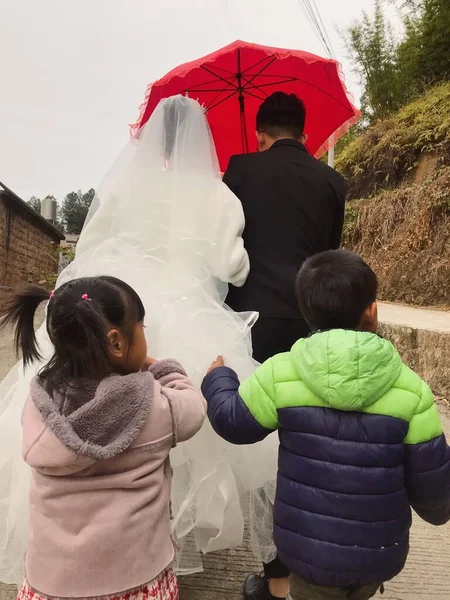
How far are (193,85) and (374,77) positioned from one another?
9.46 meters

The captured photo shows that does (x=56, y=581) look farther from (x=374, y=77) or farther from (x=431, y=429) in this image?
(x=374, y=77)

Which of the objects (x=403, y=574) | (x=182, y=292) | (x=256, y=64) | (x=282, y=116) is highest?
(x=256, y=64)

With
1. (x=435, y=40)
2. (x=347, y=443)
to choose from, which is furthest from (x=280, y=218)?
(x=435, y=40)

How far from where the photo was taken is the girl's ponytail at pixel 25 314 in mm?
1469

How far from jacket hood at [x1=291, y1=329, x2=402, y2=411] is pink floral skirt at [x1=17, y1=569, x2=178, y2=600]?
0.65 m

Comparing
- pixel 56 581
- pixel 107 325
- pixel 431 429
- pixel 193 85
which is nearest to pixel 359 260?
pixel 431 429

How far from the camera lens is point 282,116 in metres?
2.12

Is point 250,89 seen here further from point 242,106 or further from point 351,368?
point 351,368

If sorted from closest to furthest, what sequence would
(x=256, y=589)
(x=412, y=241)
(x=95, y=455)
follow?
1. (x=95, y=455)
2. (x=256, y=589)
3. (x=412, y=241)

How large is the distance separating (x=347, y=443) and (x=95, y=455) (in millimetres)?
616

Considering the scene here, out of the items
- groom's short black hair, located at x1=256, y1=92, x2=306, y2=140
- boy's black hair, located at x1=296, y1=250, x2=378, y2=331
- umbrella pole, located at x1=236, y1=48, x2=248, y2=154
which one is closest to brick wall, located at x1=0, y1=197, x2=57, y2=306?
umbrella pole, located at x1=236, y1=48, x2=248, y2=154

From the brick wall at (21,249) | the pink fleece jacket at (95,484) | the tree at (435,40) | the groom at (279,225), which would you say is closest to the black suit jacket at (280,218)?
the groom at (279,225)

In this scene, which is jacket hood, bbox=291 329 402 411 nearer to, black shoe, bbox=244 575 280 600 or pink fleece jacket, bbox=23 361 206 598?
pink fleece jacket, bbox=23 361 206 598

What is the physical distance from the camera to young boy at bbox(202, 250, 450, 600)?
1.25 m
